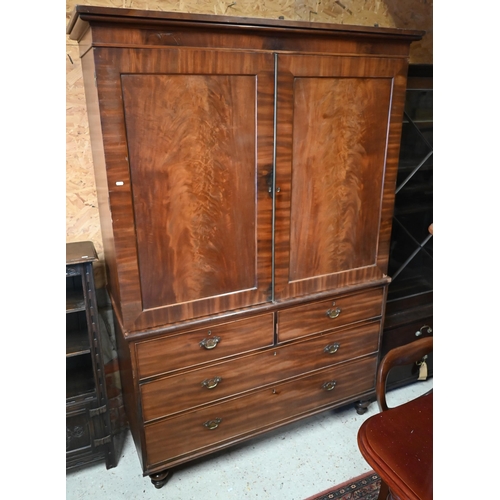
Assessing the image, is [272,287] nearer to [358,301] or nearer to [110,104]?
[358,301]

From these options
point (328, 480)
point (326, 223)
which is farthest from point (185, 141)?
point (328, 480)

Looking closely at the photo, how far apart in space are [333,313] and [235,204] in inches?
28.3

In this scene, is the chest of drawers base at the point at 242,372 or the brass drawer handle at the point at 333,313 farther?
the brass drawer handle at the point at 333,313

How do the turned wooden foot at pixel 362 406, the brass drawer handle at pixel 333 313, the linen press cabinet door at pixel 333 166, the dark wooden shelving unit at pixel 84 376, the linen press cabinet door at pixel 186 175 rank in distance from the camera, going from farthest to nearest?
1. the turned wooden foot at pixel 362 406
2. the brass drawer handle at pixel 333 313
3. the dark wooden shelving unit at pixel 84 376
4. the linen press cabinet door at pixel 333 166
5. the linen press cabinet door at pixel 186 175

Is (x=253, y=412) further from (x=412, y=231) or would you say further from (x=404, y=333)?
(x=412, y=231)

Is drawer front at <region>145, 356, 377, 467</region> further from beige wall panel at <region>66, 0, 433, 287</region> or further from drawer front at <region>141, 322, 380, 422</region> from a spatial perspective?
A: beige wall panel at <region>66, 0, 433, 287</region>

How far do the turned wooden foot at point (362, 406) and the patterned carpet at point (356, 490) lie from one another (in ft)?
1.27

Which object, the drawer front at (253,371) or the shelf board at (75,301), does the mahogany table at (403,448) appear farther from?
the shelf board at (75,301)

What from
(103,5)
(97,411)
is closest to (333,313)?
(97,411)

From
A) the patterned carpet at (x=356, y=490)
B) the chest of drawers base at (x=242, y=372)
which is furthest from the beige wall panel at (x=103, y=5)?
the patterned carpet at (x=356, y=490)

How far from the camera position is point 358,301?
1940 millimetres

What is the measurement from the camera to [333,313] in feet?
6.22

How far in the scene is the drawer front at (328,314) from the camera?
181 centimetres
